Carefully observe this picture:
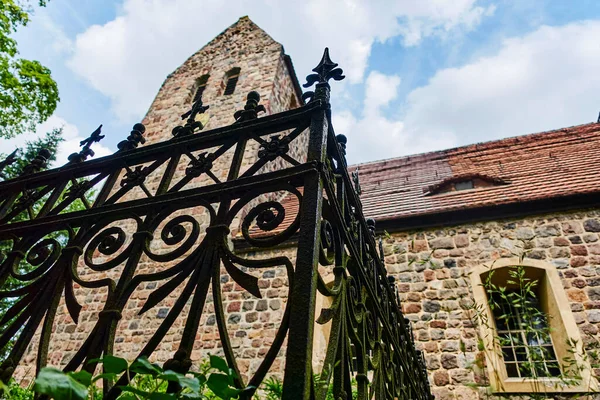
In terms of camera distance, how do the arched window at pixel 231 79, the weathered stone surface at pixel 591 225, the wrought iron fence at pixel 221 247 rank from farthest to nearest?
the arched window at pixel 231 79, the weathered stone surface at pixel 591 225, the wrought iron fence at pixel 221 247

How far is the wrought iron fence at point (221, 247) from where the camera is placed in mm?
1065

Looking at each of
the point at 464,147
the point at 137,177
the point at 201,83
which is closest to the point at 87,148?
the point at 137,177

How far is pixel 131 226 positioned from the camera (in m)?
7.85

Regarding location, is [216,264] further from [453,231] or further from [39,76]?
[39,76]

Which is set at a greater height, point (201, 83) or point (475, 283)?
point (201, 83)

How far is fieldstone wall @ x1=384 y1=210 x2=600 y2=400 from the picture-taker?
5.07 metres

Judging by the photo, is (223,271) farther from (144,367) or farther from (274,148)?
(144,367)

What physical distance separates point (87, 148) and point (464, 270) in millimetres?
5428

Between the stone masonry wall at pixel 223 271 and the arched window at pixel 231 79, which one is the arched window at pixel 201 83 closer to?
the stone masonry wall at pixel 223 271

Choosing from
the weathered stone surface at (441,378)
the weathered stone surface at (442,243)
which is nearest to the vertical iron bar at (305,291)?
the weathered stone surface at (441,378)

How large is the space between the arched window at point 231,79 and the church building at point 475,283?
4453mm

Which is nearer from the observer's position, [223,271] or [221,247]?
[221,247]

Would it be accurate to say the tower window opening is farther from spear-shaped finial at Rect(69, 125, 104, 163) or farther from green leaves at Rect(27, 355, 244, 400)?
green leaves at Rect(27, 355, 244, 400)

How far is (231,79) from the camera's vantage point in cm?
1161
